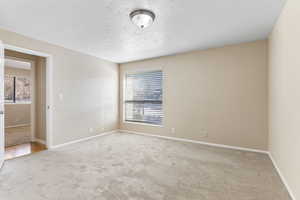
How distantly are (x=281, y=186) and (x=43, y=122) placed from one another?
5.22 metres

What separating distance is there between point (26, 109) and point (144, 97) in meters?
5.37

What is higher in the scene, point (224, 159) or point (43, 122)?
point (43, 122)

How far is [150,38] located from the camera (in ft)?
10.2

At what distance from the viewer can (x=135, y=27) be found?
102 inches

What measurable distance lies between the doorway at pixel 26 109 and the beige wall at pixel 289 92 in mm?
4624

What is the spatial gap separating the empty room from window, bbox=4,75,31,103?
8.96 feet

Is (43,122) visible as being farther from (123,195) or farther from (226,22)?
(226,22)

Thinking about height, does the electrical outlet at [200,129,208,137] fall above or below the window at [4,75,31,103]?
below

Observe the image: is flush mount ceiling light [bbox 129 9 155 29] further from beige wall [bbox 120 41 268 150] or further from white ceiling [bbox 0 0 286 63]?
beige wall [bbox 120 41 268 150]

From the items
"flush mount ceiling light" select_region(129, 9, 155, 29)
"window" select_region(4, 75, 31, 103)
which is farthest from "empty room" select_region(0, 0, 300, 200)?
"window" select_region(4, 75, 31, 103)

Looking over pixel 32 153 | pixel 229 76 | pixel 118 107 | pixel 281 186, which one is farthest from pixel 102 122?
pixel 281 186

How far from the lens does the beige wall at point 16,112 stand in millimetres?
5770

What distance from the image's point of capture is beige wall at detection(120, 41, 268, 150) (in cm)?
321

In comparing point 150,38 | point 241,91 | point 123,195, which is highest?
point 150,38
